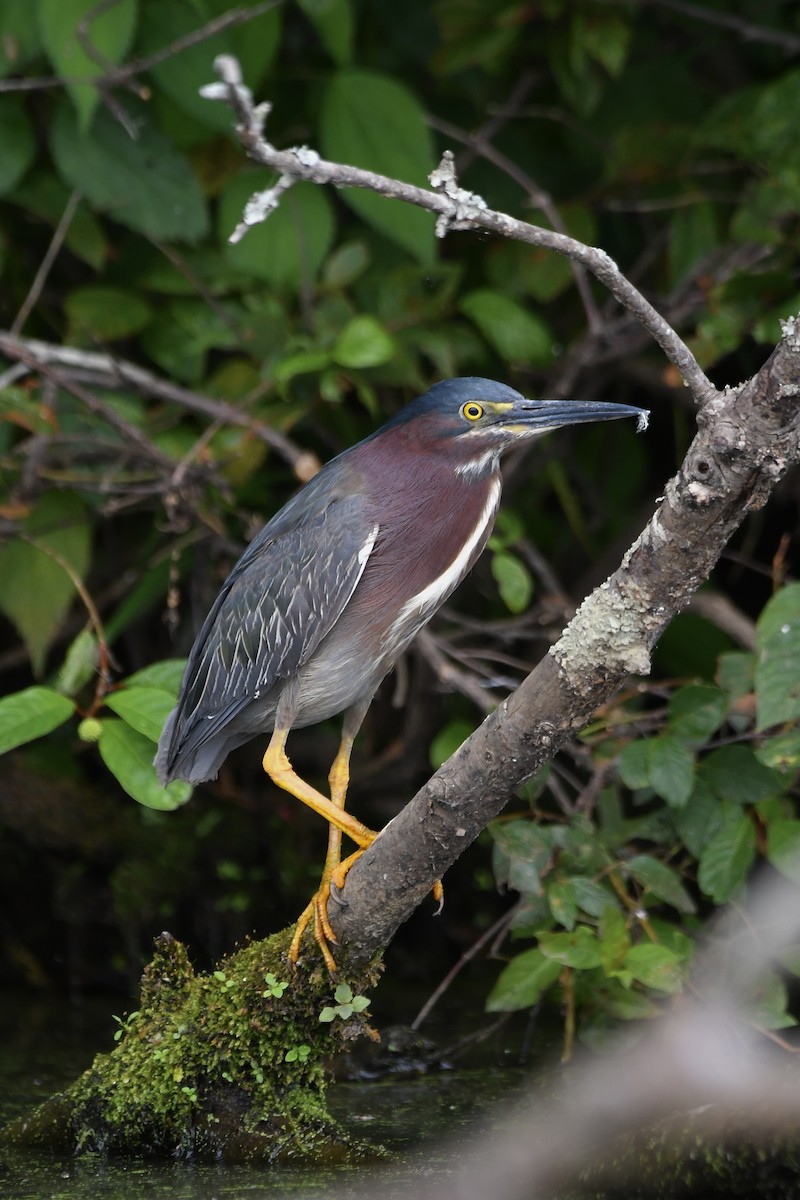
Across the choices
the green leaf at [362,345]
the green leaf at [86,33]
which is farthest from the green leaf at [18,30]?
the green leaf at [362,345]

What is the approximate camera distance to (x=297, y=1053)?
2.77m

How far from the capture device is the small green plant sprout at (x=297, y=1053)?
276 cm

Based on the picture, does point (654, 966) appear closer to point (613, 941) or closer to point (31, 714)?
point (613, 941)

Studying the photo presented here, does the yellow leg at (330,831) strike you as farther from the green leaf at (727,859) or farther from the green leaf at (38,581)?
the green leaf at (38,581)

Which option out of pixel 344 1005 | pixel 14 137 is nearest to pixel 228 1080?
pixel 344 1005

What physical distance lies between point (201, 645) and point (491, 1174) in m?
2.27

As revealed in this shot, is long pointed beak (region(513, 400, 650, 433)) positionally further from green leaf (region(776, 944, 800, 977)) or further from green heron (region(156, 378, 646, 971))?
green leaf (region(776, 944, 800, 977))

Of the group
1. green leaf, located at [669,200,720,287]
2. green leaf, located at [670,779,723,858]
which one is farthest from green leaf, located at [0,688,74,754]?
green leaf, located at [669,200,720,287]

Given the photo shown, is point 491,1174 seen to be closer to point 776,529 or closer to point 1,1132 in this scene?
point 1,1132

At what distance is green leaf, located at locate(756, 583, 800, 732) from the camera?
300 centimetres

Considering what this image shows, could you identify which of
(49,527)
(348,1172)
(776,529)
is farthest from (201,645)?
(776,529)

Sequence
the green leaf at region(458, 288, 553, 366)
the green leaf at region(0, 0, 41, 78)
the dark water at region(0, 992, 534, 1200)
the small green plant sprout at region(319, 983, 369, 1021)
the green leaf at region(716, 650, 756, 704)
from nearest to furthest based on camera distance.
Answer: the dark water at region(0, 992, 534, 1200)
the small green plant sprout at region(319, 983, 369, 1021)
the green leaf at region(716, 650, 756, 704)
the green leaf at region(0, 0, 41, 78)
the green leaf at region(458, 288, 553, 366)

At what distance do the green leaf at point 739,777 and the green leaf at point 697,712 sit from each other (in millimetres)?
79

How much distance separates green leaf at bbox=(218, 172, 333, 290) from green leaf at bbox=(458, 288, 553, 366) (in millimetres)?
481
